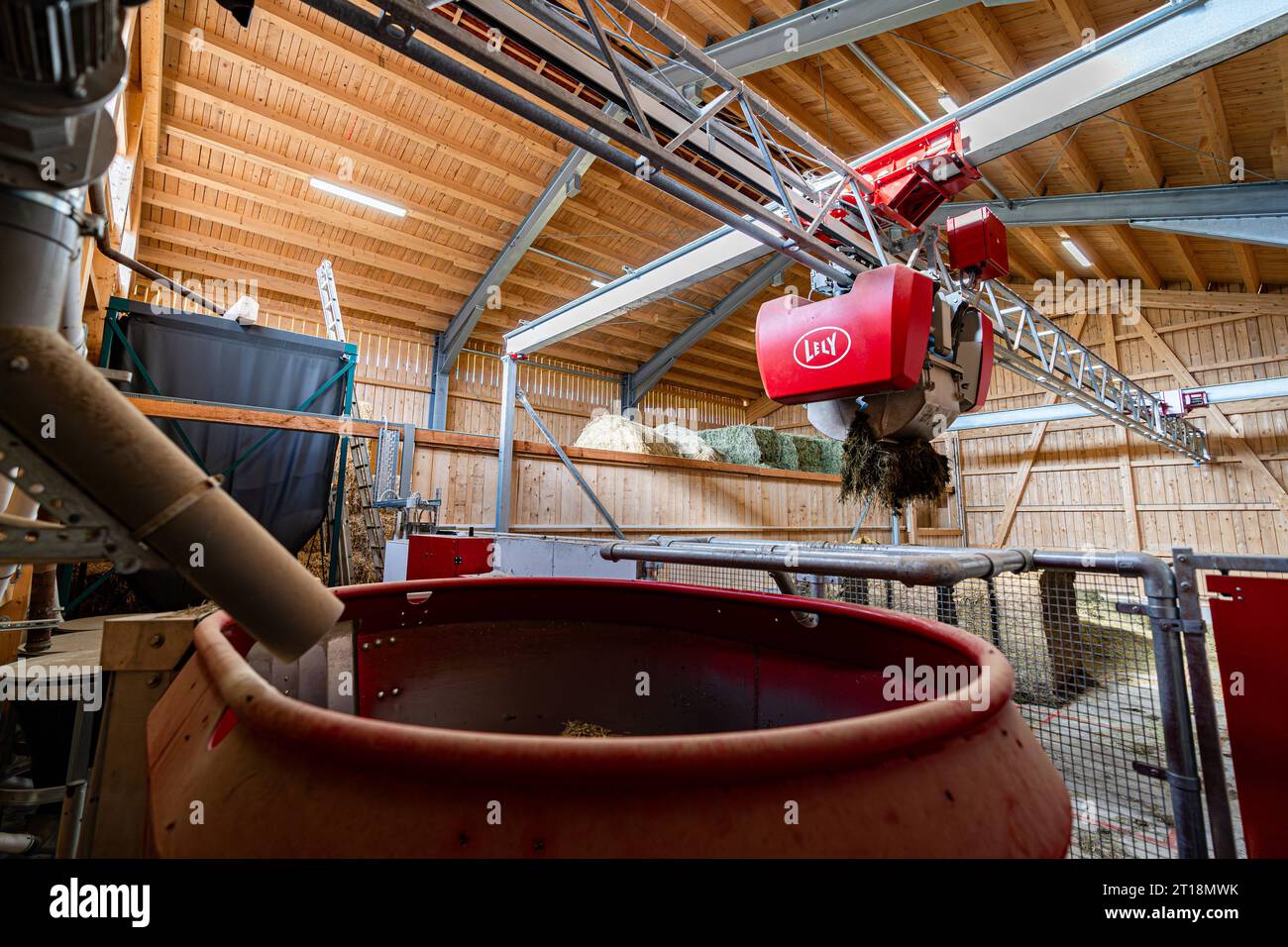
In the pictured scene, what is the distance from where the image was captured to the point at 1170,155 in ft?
20.7

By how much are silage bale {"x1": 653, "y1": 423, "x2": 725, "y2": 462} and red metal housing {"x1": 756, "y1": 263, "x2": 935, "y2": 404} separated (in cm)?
573

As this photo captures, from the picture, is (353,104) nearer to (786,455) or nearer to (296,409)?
(296,409)

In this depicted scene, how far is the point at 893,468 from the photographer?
2412 mm

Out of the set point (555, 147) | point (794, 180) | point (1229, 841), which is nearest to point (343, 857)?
point (1229, 841)

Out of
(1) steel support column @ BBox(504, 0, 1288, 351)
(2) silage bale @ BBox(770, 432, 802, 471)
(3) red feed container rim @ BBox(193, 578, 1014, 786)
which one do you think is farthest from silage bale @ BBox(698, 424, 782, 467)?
A: (3) red feed container rim @ BBox(193, 578, 1014, 786)

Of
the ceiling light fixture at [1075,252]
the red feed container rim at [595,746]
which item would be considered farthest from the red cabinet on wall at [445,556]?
the ceiling light fixture at [1075,252]

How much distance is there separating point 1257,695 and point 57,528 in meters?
2.86

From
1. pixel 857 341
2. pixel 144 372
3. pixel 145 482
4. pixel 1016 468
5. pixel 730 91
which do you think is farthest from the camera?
pixel 1016 468

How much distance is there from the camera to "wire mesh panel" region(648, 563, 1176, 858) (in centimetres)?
215

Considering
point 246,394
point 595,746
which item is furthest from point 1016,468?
point 595,746

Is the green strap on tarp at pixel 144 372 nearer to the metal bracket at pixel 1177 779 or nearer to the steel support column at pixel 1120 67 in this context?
the steel support column at pixel 1120 67

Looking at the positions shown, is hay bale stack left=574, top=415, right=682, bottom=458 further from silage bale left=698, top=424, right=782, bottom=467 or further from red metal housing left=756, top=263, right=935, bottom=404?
red metal housing left=756, top=263, right=935, bottom=404

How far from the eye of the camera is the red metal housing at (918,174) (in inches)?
120

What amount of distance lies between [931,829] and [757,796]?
0.71ft
